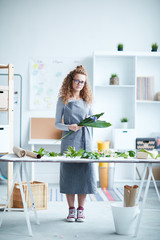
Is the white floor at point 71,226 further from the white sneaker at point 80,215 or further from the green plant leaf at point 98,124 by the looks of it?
the green plant leaf at point 98,124

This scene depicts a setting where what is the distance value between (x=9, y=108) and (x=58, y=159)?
1.24 metres

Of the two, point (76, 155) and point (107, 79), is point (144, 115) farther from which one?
point (76, 155)

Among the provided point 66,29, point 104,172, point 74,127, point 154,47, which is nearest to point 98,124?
point 74,127

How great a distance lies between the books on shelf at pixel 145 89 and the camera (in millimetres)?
5352

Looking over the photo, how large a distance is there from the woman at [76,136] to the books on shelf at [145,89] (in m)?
2.20

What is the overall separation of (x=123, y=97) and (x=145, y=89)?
15.3 inches

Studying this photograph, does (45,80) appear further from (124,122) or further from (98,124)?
(98,124)

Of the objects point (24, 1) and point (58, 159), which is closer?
point (58, 159)

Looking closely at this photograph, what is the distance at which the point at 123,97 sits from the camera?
5.52 meters

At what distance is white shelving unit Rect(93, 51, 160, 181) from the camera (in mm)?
5500

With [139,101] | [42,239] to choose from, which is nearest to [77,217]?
[42,239]

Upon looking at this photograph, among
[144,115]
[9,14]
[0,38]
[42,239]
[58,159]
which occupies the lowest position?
[42,239]

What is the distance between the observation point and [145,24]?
18.2ft

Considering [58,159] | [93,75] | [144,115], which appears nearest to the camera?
[58,159]
